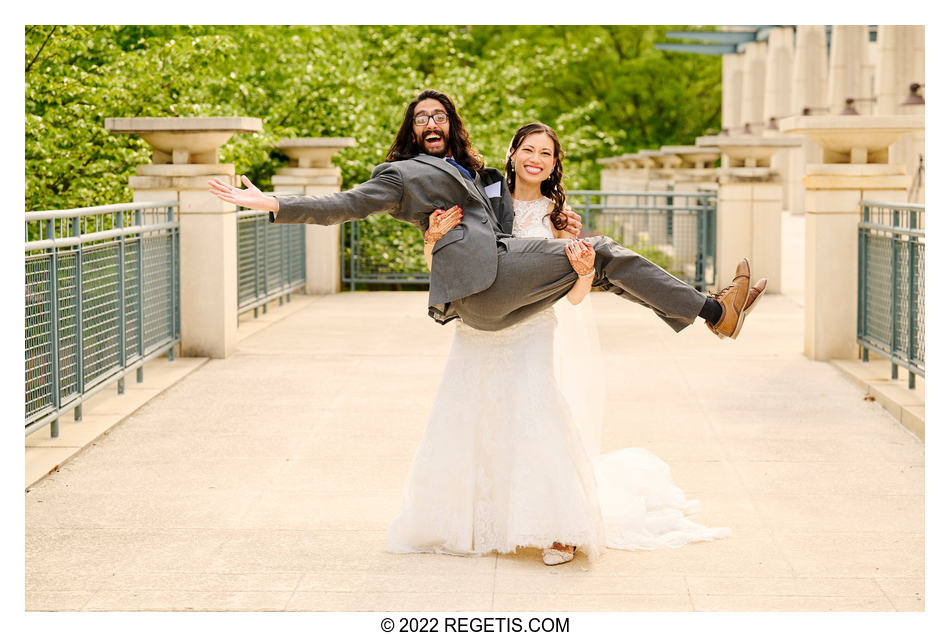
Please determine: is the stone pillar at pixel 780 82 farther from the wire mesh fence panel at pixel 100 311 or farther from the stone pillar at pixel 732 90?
the wire mesh fence panel at pixel 100 311

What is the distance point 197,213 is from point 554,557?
658cm

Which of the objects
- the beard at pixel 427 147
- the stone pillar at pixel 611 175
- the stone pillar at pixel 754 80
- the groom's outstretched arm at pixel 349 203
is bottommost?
the groom's outstretched arm at pixel 349 203

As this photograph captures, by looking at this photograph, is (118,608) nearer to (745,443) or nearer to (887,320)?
(745,443)

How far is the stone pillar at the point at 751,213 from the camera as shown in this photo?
1734 cm

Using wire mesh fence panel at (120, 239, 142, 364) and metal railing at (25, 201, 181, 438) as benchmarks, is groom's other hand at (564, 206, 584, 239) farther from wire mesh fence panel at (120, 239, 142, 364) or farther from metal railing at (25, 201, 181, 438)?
wire mesh fence panel at (120, 239, 142, 364)

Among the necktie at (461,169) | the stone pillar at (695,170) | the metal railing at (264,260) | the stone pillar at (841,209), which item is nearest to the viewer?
the necktie at (461,169)

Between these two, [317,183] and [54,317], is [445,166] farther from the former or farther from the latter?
[317,183]

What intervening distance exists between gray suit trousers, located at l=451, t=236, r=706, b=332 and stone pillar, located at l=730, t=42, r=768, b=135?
149ft

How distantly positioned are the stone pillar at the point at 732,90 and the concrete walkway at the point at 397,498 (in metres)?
40.6

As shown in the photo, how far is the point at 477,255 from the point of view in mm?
5227

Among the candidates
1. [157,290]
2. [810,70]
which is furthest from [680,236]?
[810,70]

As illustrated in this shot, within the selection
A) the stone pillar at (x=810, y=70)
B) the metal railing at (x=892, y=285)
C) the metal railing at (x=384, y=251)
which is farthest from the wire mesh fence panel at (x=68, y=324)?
the stone pillar at (x=810, y=70)

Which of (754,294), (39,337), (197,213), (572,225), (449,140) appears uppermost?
(449,140)
